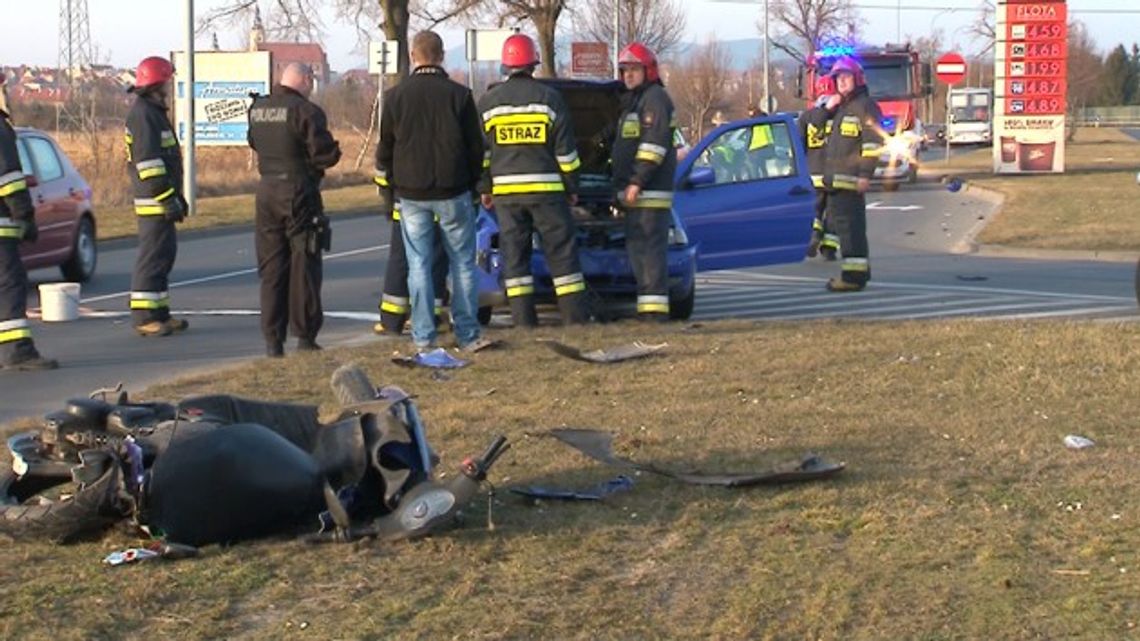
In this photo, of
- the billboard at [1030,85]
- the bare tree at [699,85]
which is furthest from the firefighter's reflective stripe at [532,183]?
the bare tree at [699,85]

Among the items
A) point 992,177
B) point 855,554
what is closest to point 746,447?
point 855,554

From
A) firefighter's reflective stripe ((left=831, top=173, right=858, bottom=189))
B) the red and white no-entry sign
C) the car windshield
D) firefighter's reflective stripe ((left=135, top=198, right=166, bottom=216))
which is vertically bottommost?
firefighter's reflective stripe ((left=135, top=198, right=166, bottom=216))

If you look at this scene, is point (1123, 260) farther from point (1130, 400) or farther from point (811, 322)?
point (1130, 400)

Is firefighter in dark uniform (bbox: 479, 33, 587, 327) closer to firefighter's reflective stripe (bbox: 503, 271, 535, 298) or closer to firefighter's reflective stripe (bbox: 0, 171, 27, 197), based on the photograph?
firefighter's reflective stripe (bbox: 503, 271, 535, 298)

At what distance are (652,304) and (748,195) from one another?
2388 millimetres

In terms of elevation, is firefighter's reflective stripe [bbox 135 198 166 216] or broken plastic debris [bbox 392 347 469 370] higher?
firefighter's reflective stripe [bbox 135 198 166 216]

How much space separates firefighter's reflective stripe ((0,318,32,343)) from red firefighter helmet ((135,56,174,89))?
225 centimetres

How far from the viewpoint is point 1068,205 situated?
2772cm

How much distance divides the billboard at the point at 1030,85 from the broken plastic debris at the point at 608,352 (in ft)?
99.3

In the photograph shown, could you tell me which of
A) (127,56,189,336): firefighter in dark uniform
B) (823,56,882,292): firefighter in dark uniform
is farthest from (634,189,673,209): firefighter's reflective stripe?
(127,56,189,336): firefighter in dark uniform

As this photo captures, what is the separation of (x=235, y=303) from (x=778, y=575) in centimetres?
1068

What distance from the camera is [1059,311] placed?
1345 centimetres

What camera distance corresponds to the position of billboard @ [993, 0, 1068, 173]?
38.5 meters

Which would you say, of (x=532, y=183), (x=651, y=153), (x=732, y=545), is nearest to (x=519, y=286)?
(x=532, y=183)
